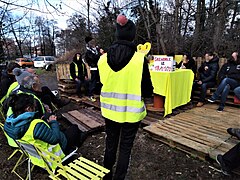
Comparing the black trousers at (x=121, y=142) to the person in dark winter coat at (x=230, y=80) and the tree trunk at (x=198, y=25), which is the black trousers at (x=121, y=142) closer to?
the person in dark winter coat at (x=230, y=80)

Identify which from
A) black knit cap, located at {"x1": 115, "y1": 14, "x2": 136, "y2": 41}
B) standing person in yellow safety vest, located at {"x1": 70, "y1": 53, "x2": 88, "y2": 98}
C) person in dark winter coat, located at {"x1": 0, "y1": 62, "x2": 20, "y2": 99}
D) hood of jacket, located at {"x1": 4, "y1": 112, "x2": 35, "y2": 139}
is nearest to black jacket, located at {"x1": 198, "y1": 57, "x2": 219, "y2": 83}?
standing person in yellow safety vest, located at {"x1": 70, "y1": 53, "x2": 88, "y2": 98}

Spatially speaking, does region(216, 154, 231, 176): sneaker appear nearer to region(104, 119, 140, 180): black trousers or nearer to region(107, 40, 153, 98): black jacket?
region(104, 119, 140, 180): black trousers

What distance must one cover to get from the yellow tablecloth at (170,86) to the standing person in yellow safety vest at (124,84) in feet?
7.51

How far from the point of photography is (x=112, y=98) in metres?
1.96

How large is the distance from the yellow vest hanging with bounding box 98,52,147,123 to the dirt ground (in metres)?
0.96

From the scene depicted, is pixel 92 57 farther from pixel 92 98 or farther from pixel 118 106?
pixel 118 106

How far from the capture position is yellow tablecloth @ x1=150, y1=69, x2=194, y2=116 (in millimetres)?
4102

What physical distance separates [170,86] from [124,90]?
7.98ft

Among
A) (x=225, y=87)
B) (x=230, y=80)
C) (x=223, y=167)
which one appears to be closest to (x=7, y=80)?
(x=223, y=167)

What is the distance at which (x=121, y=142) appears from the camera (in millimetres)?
1987

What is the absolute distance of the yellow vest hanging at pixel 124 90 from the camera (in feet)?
5.94

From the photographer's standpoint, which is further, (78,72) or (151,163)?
(78,72)

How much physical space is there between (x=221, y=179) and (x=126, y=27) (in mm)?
2097

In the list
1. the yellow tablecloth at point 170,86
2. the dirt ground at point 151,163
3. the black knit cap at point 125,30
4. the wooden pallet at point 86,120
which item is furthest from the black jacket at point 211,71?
the black knit cap at point 125,30
